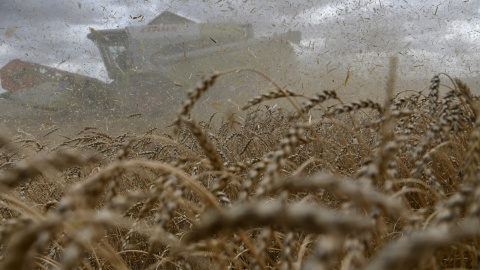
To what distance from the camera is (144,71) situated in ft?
34.1

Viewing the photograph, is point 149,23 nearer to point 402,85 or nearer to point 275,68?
point 275,68

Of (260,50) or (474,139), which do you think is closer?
(474,139)

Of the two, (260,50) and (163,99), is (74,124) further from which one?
(260,50)

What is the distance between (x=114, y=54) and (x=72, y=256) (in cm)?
1128

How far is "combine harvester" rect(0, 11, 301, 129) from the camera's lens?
34.2 ft

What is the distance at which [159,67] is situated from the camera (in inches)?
433

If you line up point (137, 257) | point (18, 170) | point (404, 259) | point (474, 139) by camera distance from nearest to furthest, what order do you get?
point (404, 259), point (18, 170), point (474, 139), point (137, 257)

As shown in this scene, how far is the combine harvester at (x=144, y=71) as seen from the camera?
34.2 feet

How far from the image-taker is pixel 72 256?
241 mm

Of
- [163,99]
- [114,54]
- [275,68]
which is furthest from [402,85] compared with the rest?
[114,54]

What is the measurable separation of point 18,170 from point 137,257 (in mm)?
1440

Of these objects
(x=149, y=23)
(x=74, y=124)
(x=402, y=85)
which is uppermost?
(x=149, y=23)

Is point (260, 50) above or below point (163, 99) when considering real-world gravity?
above

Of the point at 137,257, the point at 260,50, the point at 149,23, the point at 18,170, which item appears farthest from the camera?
the point at 260,50
